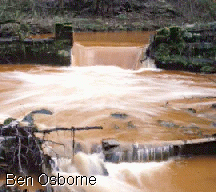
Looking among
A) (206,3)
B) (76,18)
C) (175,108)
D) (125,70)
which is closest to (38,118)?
(175,108)

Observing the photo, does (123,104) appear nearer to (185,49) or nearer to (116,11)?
(185,49)

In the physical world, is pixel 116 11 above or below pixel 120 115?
above

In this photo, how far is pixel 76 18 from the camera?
84.7ft

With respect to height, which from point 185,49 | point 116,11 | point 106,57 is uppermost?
point 116,11

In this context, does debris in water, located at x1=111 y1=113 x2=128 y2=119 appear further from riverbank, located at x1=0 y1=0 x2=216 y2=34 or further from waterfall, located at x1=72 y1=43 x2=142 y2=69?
riverbank, located at x1=0 y1=0 x2=216 y2=34

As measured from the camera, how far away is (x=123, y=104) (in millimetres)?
8305

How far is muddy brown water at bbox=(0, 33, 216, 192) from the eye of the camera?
4.84 m

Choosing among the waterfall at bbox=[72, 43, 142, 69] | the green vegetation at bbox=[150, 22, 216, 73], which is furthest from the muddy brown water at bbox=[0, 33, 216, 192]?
the green vegetation at bbox=[150, 22, 216, 73]

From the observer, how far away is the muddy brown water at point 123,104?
191 inches

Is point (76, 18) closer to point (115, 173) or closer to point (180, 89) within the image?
point (180, 89)

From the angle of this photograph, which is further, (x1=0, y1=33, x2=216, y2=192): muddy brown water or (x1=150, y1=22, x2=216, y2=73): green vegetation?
(x1=150, y1=22, x2=216, y2=73): green vegetation

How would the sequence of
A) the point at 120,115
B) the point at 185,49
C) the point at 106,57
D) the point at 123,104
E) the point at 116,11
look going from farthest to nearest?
the point at 116,11 → the point at 106,57 → the point at 185,49 → the point at 123,104 → the point at 120,115

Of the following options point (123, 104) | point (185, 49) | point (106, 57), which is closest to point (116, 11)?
point (106, 57)

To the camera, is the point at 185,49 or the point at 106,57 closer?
the point at 185,49
